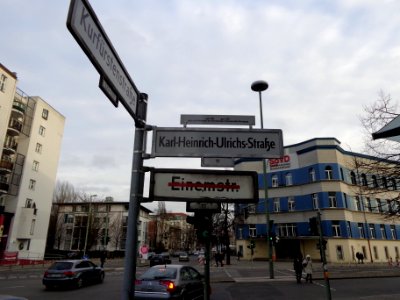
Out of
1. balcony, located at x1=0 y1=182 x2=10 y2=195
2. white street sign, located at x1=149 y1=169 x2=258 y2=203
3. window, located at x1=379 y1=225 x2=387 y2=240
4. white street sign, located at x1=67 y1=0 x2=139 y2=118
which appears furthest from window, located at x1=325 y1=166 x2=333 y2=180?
white street sign, located at x1=67 y1=0 x2=139 y2=118

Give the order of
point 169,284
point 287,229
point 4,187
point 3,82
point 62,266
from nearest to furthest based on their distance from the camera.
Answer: point 169,284
point 62,266
point 3,82
point 4,187
point 287,229

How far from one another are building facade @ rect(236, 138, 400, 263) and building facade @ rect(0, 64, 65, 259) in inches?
1087

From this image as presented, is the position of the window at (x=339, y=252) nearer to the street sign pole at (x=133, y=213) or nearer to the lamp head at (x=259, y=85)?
the lamp head at (x=259, y=85)

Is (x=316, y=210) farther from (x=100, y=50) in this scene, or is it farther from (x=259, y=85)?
(x=100, y=50)

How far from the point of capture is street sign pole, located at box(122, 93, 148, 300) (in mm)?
2943

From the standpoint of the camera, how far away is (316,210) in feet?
131

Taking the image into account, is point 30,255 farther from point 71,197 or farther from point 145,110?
point 145,110

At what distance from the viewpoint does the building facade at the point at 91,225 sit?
71.3 meters

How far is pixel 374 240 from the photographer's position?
142ft

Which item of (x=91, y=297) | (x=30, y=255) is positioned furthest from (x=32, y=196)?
(x=91, y=297)

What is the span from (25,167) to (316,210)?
38.2 metres

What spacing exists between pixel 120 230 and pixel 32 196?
120 ft

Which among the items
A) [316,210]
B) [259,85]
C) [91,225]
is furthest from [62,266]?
[91,225]

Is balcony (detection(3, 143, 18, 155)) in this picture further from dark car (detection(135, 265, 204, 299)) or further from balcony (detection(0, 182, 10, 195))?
dark car (detection(135, 265, 204, 299))
